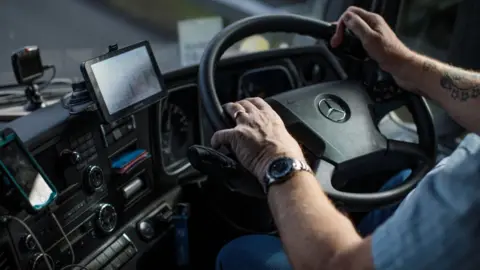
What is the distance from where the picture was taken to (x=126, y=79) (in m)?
1.19

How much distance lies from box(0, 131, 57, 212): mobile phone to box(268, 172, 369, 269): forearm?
0.42m

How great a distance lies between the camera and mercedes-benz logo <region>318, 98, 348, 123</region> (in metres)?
1.26

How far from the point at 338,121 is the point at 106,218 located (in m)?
0.58

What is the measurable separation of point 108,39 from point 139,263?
838 mm

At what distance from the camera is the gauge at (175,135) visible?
1434 mm

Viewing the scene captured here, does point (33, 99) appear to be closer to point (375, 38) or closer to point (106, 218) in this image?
point (106, 218)

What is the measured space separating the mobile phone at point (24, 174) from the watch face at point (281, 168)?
1.38 ft

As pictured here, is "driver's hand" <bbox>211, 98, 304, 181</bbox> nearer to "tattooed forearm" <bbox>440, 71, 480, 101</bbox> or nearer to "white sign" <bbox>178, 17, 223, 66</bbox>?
"tattooed forearm" <bbox>440, 71, 480, 101</bbox>

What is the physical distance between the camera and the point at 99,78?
3.69ft

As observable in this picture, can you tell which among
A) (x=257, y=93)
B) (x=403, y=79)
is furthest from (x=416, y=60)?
(x=257, y=93)

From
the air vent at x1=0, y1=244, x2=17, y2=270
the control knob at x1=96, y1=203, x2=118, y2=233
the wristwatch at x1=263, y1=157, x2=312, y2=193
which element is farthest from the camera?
the control knob at x1=96, y1=203, x2=118, y2=233

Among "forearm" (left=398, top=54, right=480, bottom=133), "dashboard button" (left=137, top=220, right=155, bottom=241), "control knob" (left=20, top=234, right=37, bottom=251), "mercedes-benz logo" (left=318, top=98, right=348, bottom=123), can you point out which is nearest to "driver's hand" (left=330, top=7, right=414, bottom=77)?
"forearm" (left=398, top=54, right=480, bottom=133)

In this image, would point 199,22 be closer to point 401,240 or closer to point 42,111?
point 42,111

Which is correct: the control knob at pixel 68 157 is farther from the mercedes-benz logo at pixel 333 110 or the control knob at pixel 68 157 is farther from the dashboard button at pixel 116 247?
the mercedes-benz logo at pixel 333 110
